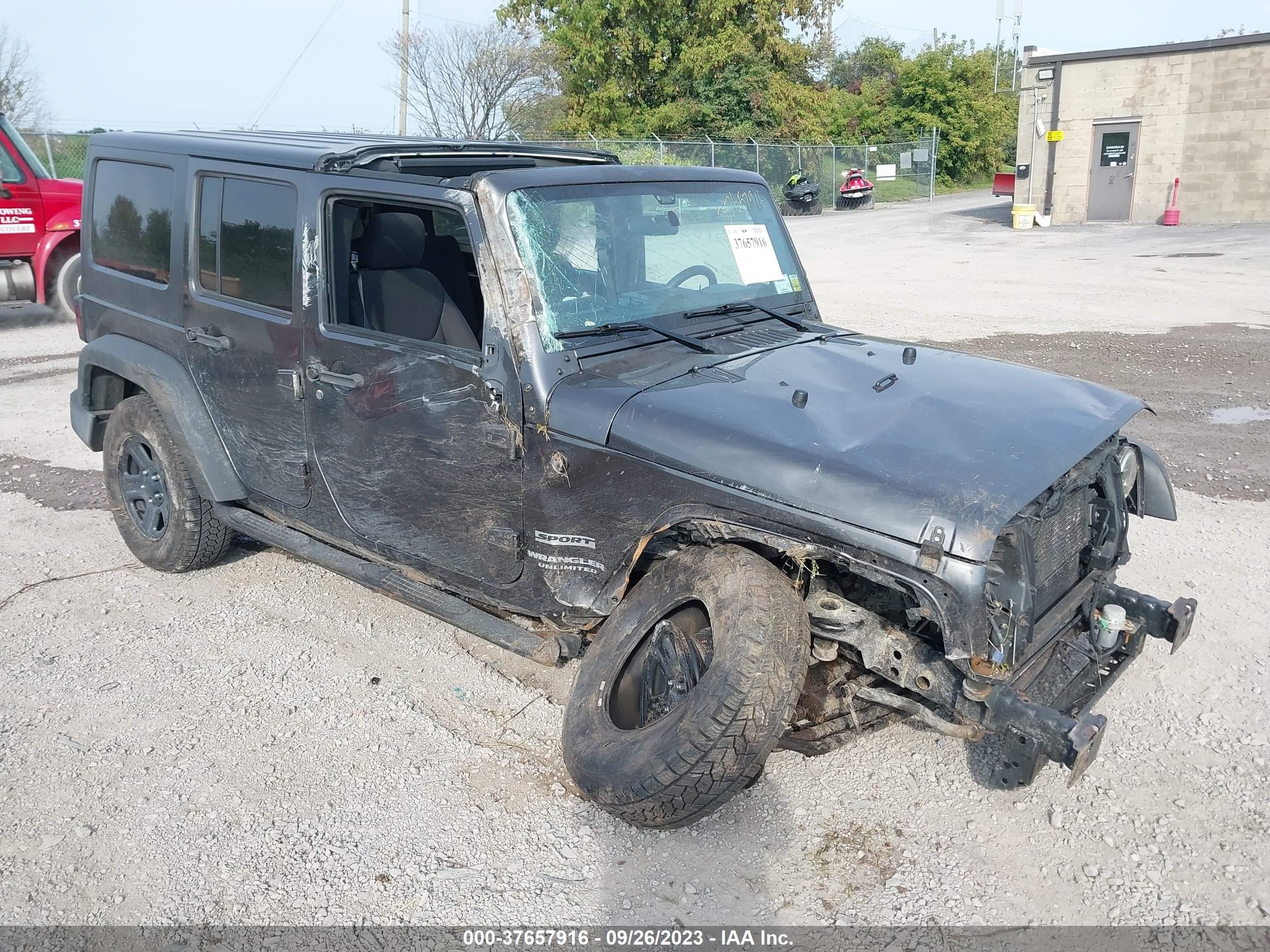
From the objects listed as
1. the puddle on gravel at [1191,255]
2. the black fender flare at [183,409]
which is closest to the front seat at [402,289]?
the black fender flare at [183,409]

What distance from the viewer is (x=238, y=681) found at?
4059mm

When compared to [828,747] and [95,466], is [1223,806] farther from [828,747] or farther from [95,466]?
[95,466]

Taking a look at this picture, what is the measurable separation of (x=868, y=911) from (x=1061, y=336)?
889 centimetres

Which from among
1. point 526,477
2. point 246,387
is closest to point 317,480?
point 246,387

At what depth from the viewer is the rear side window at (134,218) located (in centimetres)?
455

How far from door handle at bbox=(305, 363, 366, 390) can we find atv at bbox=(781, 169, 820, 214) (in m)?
27.2

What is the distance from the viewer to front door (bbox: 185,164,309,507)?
398 cm

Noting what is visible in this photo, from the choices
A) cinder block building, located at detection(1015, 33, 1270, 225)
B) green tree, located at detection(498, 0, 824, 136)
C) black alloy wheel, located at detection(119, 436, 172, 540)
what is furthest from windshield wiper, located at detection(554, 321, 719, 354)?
green tree, located at detection(498, 0, 824, 136)

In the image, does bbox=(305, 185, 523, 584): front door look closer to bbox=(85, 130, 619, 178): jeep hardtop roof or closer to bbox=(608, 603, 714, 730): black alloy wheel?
bbox=(85, 130, 619, 178): jeep hardtop roof

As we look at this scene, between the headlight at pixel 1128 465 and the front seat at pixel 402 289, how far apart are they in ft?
7.77

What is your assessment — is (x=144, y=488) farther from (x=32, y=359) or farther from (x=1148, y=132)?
(x=1148, y=132)

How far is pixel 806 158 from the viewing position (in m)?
34.8

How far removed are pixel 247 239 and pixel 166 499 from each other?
4.73 feet

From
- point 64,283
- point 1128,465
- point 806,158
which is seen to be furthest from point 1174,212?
point 1128,465
